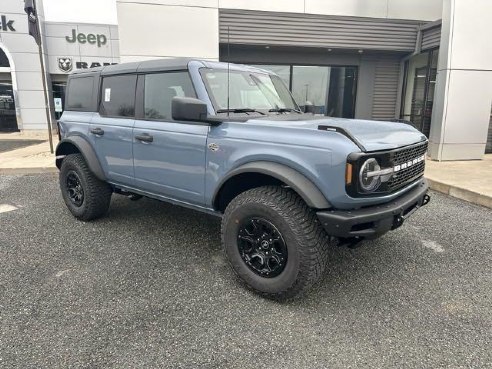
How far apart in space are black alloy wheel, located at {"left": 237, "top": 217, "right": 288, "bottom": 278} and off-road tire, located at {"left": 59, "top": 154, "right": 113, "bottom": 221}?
2.28 m

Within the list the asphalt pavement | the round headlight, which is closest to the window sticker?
the asphalt pavement

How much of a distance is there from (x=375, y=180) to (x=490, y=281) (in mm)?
1642

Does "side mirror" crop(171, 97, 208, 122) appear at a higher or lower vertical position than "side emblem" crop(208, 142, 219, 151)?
higher

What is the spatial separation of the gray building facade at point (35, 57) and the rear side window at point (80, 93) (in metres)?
11.2

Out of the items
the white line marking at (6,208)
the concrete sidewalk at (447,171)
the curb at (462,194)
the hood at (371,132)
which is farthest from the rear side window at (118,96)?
the curb at (462,194)

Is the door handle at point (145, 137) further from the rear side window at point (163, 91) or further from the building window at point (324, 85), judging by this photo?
the building window at point (324, 85)

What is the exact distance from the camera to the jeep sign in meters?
15.0

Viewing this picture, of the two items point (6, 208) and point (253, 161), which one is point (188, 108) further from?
point (6, 208)

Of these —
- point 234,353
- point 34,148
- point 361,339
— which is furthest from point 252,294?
point 34,148

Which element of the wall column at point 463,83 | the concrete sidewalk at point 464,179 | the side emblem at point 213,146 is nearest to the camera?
the side emblem at point 213,146

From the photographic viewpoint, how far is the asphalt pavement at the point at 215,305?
224 centimetres

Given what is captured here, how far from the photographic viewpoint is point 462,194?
19.4 ft

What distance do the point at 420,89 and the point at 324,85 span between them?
2.79 meters

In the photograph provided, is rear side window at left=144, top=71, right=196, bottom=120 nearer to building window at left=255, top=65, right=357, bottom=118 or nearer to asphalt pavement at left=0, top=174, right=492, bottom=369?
asphalt pavement at left=0, top=174, right=492, bottom=369
